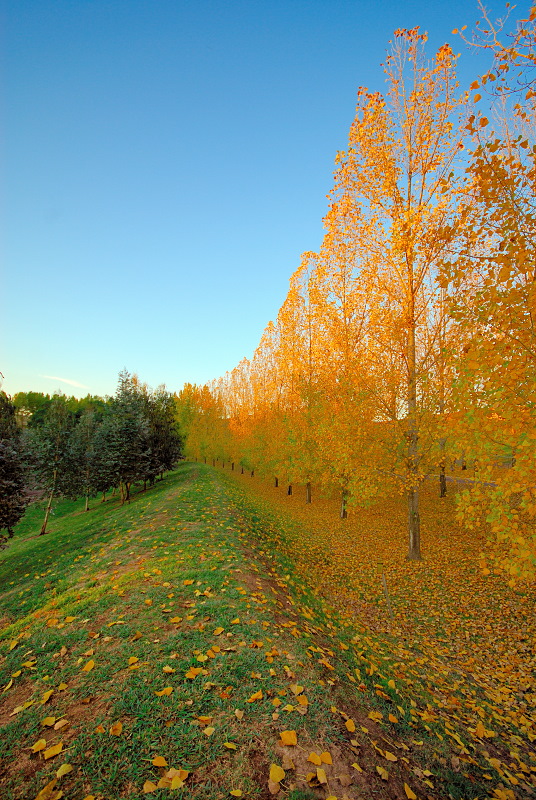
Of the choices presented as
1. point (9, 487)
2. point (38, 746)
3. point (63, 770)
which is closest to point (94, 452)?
point (9, 487)

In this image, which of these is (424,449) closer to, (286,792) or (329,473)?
(329,473)

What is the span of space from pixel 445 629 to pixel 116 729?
20.5ft

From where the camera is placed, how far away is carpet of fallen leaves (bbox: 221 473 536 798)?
141 inches

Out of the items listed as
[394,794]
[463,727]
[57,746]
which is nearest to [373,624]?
[463,727]

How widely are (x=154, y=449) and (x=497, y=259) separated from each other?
81.3 ft

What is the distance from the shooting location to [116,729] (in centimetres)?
248

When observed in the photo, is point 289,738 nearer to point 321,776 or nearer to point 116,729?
point 321,776

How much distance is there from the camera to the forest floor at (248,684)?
2.32m

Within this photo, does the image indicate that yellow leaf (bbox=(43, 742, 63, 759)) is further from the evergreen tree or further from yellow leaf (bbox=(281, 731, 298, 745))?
the evergreen tree

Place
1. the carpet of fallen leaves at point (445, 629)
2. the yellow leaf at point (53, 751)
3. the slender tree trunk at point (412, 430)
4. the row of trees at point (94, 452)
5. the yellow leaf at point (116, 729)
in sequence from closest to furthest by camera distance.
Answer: the yellow leaf at point (53, 751)
the yellow leaf at point (116, 729)
the carpet of fallen leaves at point (445, 629)
the slender tree trunk at point (412, 430)
the row of trees at point (94, 452)

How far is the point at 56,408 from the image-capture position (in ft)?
72.3

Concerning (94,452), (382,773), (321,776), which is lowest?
(382,773)

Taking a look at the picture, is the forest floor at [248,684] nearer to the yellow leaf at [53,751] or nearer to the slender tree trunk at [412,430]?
the yellow leaf at [53,751]

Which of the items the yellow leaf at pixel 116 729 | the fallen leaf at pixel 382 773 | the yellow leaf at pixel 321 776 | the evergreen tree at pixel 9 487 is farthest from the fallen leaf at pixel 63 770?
the evergreen tree at pixel 9 487
